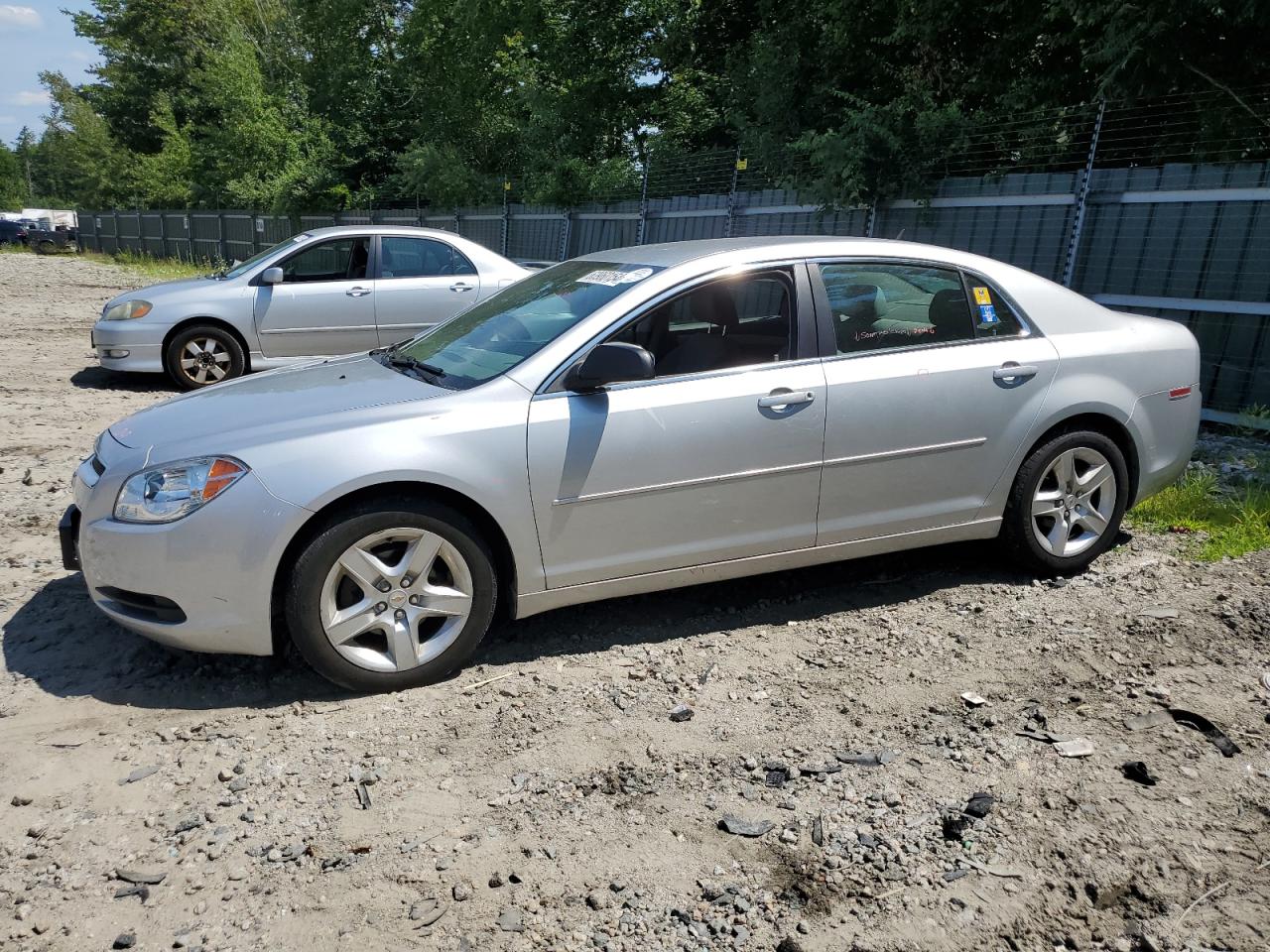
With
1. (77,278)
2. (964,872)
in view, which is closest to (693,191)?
(964,872)

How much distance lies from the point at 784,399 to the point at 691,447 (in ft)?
1.53

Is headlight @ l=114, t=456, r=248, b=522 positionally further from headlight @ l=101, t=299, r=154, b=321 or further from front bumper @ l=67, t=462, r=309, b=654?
headlight @ l=101, t=299, r=154, b=321

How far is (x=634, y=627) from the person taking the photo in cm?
430

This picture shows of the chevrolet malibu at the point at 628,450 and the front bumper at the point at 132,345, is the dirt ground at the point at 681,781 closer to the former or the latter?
the chevrolet malibu at the point at 628,450

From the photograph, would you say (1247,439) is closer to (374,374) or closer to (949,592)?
(949,592)

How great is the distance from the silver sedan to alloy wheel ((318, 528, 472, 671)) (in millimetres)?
6333

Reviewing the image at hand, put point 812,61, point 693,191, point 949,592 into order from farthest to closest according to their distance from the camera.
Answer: point 812,61
point 693,191
point 949,592

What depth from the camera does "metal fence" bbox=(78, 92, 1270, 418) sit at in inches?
308

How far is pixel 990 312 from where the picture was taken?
4.59 meters

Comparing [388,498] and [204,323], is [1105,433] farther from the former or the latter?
[204,323]

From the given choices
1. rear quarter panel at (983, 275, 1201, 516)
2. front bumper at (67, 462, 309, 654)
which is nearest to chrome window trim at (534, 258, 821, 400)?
front bumper at (67, 462, 309, 654)

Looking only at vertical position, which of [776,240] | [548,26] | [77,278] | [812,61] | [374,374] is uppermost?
[548,26]

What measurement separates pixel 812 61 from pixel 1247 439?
33.1 ft

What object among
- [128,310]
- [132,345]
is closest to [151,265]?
[128,310]
